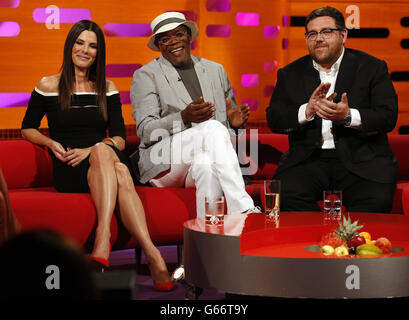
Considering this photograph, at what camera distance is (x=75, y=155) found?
3455 mm

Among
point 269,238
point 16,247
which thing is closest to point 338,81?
point 269,238

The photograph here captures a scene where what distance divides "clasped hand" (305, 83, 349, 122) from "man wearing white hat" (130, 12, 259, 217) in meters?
0.47

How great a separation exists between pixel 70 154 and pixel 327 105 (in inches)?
54.1

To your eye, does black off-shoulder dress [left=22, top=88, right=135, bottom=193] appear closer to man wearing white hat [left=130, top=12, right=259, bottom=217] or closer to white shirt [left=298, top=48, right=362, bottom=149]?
man wearing white hat [left=130, top=12, right=259, bottom=217]

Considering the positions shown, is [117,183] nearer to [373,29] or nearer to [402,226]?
[402,226]

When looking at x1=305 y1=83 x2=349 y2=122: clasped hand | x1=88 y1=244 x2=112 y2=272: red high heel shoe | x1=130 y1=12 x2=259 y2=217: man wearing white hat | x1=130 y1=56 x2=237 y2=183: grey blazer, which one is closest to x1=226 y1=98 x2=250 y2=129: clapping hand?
x1=130 y1=12 x2=259 y2=217: man wearing white hat

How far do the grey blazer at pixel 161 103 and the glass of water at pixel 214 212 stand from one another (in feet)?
3.00

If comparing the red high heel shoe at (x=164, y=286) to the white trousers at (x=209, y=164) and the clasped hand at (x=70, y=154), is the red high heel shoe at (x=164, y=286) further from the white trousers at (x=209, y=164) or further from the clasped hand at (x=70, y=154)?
the clasped hand at (x=70, y=154)

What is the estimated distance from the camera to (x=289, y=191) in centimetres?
351

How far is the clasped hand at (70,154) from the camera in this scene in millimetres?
3441

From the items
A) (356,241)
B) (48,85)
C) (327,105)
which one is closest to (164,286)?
(356,241)

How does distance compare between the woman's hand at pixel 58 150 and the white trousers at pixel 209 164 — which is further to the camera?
the woman's hand at pixel 58 150

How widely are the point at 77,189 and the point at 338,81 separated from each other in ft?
5.08

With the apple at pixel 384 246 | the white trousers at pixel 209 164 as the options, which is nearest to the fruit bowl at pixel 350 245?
the apple at pixel 384 246
